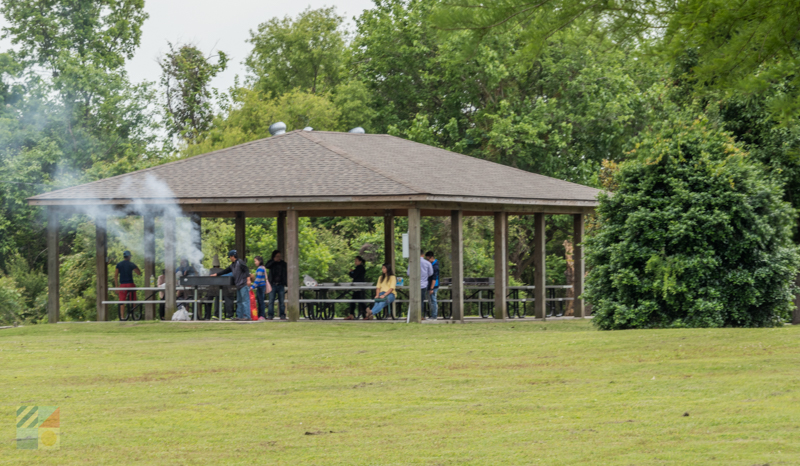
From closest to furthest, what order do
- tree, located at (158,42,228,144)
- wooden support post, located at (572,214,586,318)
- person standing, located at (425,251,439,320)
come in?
person standing, located at (425,251,439,320) < wooden support post, located at (572,214,586,318) < tree, located at (158,42,228,144)

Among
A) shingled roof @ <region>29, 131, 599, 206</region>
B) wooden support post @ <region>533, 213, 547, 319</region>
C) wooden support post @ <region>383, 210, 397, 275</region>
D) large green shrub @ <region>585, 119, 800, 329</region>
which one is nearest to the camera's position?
large green shrub @ <region>585, 119, 800, 329</region>

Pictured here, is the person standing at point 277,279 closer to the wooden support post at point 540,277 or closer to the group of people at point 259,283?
the group of people at point 259,283

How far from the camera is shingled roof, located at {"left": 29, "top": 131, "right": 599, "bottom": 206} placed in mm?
Result: 19375

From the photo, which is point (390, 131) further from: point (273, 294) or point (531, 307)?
point (273, 294)

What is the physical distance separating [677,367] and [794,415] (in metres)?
3.10

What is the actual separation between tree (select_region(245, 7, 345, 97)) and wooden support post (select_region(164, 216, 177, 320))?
34.4 m

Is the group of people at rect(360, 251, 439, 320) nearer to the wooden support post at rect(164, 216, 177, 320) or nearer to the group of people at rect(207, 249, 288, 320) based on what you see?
the group of people at rect(207, 249, 288, 320)

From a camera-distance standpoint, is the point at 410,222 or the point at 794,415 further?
the point at 410,222

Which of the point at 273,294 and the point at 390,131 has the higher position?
the point at 390,131

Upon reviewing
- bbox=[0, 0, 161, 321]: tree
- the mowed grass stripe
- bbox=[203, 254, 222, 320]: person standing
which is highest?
bbox=[0, 0, 161, 321]: tree

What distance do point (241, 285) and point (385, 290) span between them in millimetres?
2974

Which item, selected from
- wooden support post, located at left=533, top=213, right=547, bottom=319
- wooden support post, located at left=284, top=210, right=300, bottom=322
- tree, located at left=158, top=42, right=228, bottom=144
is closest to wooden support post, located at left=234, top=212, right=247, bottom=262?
wooden support post, located at left=284, top=210, right=300, bottom=322

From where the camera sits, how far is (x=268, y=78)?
54.7 metres

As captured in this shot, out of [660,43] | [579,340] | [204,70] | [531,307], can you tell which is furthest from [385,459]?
[204,70]
